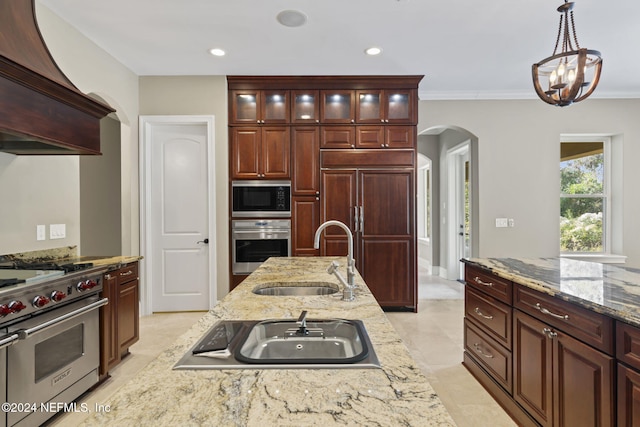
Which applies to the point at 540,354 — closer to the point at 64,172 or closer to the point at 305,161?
the point at 305,161

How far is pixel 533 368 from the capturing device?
5.88 feet

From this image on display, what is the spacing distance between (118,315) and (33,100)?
5.16ft

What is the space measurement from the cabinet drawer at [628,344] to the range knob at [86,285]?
9.13 ft

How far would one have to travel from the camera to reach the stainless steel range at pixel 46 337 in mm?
1659

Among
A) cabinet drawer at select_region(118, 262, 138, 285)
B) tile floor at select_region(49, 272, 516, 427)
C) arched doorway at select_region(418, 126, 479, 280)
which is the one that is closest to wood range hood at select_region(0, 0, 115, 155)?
cabinet drawer at select_region(118, 262, 138, 285)

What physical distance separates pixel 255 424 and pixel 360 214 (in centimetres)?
348

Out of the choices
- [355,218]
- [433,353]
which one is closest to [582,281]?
[433,353]

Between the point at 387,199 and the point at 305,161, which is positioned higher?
the point at 305,161

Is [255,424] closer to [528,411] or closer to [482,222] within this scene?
[528,411]

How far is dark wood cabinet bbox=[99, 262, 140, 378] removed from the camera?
2393 mm

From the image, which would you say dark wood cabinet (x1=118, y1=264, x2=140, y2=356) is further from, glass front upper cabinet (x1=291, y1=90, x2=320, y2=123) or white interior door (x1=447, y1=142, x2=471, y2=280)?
white interior door (x1=447, y1=142, x2=471, y2=280)

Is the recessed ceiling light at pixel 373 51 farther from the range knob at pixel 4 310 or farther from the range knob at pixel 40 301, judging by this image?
the range knob at pixel 4 310

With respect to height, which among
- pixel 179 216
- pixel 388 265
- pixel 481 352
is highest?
pixel 179 216

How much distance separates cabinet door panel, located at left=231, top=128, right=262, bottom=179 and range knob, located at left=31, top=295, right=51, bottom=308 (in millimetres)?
2413
